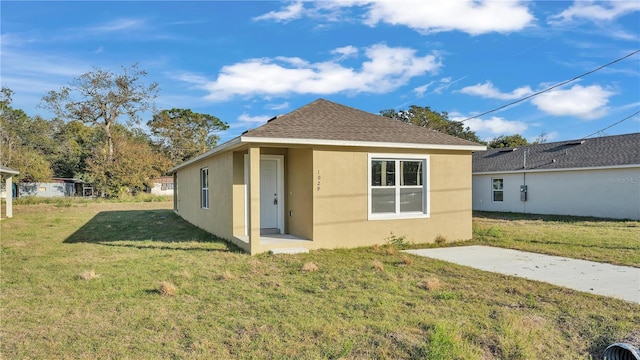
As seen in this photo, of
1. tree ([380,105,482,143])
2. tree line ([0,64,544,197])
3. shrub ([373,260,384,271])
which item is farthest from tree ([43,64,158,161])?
shrub ([373,260,384,271])

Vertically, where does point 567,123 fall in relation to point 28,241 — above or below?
above

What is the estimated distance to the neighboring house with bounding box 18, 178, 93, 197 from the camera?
1630 inches

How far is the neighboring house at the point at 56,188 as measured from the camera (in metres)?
41.4

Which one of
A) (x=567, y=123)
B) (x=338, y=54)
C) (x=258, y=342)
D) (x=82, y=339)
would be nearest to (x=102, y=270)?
(x=82, y=339)

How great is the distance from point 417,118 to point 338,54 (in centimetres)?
2905

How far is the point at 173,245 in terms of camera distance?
32.7 feet

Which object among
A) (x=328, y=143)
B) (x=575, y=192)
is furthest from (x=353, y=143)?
(x=575, y=192)

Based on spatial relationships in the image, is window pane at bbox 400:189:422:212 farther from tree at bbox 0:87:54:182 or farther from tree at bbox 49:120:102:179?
tree at bbox 49:120:102:179

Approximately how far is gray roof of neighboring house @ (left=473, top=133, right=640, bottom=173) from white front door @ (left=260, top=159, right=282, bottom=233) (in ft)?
50.0

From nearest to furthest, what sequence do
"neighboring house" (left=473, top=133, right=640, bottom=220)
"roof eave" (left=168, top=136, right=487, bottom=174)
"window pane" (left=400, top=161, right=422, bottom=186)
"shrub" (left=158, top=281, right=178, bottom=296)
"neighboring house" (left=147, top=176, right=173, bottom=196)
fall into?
"shrub" (left=158, top=281, right=178, bottom=296) < "roof eave" (left=168, top=136, right=487, bottom=174) < "window pane" (left=400, top=161, right=422, bottom=186) < "neighboring house" (left=473, top=133, right=640, bottom=220) < "neighboring house" (left=147, top=176, right=173, bottom=196)

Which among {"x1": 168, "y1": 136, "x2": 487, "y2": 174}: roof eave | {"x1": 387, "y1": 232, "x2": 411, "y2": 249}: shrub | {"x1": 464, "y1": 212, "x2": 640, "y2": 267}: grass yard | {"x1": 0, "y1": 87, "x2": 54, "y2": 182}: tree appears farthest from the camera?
{"x1": 0, "y1": 87, "x2": 54, "y2": 182}: tree

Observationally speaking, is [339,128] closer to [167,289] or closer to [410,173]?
[410,173]

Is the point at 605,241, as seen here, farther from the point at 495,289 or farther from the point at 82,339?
the point at 82,339

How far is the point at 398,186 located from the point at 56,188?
46356mm
